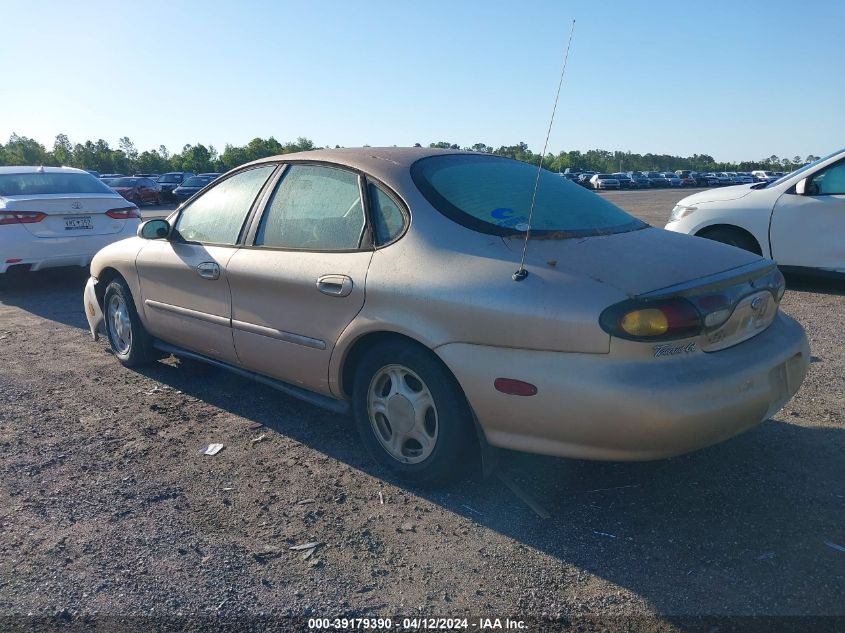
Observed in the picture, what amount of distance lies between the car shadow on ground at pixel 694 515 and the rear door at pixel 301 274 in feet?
1.70

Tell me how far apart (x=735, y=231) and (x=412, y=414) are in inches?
232

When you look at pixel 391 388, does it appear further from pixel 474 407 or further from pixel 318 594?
pixel 318 594

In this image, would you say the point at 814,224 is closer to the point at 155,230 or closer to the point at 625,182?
the point at 155,230

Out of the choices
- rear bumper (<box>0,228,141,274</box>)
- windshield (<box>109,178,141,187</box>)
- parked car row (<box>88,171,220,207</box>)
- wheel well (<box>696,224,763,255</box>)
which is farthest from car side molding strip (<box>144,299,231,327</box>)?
windshield (<box>109,178,141,187</box>)

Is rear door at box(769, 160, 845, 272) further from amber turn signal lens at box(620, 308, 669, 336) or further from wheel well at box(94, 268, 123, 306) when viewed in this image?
wheel well at box(94, 268, 123, 306)

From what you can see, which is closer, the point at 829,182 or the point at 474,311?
the point at 474,311

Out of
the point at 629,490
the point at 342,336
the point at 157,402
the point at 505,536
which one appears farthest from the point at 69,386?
the point at 629,490

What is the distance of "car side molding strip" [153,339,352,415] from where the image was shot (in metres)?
3.84

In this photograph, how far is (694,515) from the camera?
320 cm

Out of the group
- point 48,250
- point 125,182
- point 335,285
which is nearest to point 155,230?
point 335,285

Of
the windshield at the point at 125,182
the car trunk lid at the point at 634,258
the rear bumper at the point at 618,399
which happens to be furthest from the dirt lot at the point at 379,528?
the windshield at the point at 125,182

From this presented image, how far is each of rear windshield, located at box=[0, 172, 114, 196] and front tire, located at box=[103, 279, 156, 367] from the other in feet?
13.6

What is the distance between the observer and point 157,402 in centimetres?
487

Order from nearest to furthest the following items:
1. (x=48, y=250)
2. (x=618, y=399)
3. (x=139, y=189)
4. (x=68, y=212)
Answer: (x=618, y=399) < (x=48, y=250) < (x=68, y=212) < (x=139, y=189)
